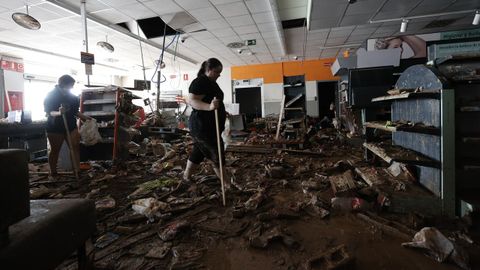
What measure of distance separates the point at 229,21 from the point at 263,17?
2.97 ft

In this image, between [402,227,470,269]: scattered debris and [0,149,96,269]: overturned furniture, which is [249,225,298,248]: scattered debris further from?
[0,149,96,269]: overturned furniture

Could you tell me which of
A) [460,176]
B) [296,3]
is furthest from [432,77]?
[296,3]

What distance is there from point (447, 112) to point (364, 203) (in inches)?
40.1

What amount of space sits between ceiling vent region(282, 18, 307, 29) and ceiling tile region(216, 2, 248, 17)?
174 centimetres

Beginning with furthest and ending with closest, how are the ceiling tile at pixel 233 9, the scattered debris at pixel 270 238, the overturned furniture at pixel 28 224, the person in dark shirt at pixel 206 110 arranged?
the ceiling tile at pixel 233 9 → the person in dark shirt at pixel 206 110 → the scattered debris at pixel 270 238 → the overturned furniture at pixel 28 224

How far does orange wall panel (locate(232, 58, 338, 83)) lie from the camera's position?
11625 millimetres

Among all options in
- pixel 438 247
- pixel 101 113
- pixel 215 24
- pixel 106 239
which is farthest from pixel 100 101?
pixel 438 247

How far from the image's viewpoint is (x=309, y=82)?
38.9ft

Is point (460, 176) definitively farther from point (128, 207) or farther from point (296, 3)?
point (296, 3)

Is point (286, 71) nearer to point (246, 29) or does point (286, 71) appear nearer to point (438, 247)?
point (246, 29)

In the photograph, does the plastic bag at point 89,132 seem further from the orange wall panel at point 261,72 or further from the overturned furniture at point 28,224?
the orange wall panel at point 261,72

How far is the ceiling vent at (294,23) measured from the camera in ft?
23.1

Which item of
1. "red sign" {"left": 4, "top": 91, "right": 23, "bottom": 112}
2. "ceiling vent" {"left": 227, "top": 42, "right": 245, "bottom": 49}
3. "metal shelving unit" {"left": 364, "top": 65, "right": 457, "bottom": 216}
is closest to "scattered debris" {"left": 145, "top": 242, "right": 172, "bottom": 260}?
"metal shelving unit" {"left": 364, "top": 65, "right": 457, "bottom": 216}

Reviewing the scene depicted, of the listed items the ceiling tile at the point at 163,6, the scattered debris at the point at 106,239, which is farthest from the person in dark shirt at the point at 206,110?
the ceiling tile at the point at 163,6
